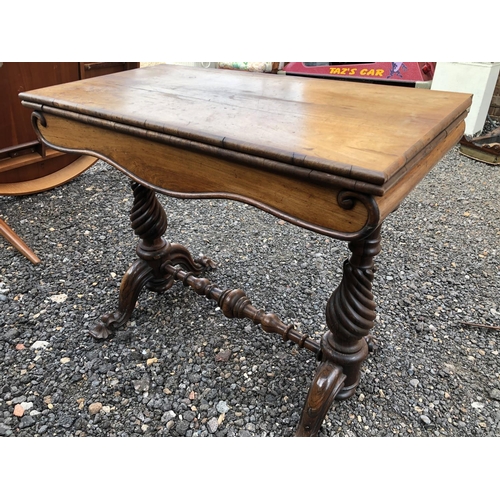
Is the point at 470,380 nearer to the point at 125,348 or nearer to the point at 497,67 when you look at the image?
the point at 125,348

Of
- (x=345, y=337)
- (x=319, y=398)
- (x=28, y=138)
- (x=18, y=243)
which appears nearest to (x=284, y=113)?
(x=345, y=337)

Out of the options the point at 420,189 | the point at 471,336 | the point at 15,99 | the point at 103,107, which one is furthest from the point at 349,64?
the point at 103,107

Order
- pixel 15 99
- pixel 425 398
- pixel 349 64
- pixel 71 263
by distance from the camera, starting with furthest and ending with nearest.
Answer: pixel 349 64, pixel 15 99, pixel 71 263, pixel 425 398

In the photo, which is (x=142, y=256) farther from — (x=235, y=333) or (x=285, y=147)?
(x=285, y=147)

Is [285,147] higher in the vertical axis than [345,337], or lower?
higher

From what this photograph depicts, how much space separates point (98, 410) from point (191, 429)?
1.05 ft

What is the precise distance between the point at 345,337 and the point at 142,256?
90cm

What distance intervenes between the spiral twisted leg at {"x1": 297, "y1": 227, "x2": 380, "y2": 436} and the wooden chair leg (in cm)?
151

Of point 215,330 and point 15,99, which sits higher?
point 15,99

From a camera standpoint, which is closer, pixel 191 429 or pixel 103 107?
pixel 103 107

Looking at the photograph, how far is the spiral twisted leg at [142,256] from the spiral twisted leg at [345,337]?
0.78 meters

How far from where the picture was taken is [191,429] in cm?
144

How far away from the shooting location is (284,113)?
1252 millimetres

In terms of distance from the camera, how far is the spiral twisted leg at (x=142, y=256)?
1.76m
